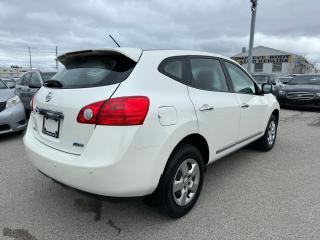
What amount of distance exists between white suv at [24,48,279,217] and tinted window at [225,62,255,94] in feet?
1.63

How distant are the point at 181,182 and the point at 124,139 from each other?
881mm

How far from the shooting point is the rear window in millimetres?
2344

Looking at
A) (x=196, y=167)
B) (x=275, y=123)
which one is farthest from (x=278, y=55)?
(x=196, y=167)

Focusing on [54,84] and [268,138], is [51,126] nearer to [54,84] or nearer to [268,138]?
[54,84]

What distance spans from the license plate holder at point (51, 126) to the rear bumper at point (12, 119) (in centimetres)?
328

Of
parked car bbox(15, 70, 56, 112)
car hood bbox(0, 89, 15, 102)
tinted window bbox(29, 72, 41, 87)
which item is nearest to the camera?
car hood bbox(0, 89, 15, 102)

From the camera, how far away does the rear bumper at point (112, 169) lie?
2.11 meters

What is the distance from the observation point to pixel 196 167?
2.85 m

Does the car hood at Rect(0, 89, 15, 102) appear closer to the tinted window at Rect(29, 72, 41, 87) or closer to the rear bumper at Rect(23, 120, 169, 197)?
the tinted window at Rect(29, 72, 41, 87)

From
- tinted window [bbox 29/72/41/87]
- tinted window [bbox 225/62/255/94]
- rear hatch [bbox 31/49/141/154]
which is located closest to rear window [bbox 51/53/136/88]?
rear hatch [bbox 31/49/141/154]

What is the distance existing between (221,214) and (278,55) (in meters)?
48.2

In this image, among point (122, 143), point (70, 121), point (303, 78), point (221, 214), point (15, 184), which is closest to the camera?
point (122, 143)

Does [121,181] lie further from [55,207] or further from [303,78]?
[303,78]

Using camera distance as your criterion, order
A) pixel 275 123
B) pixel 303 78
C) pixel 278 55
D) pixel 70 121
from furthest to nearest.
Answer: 1. pixel 278 55
2. pixel 303 78
3. pixel 275 123
4. pixel 70 121
